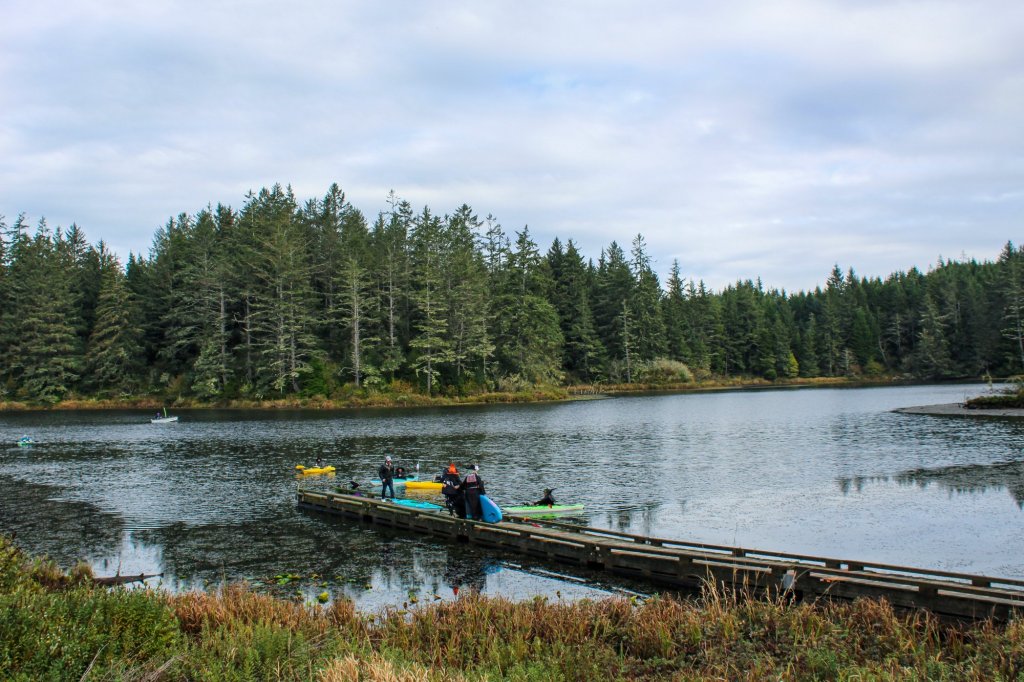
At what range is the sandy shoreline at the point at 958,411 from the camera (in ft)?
181

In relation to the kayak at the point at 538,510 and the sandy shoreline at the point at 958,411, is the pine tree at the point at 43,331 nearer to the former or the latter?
the kayak at the point at 538,510

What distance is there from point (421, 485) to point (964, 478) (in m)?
24.0

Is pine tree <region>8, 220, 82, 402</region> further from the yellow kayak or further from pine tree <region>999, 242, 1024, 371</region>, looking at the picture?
pine tree <region>999, 242, 1024, 371</region>

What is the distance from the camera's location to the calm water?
64.6 ft

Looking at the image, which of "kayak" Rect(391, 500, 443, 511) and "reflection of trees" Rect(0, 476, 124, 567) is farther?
"kayak" Rect(391, 500, 443, 511)

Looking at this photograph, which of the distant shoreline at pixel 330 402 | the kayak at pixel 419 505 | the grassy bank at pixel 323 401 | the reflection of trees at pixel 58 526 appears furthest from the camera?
the grassy bank at pixel 323 401

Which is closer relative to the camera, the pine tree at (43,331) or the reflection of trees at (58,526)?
the reflection of trees at (58,526)

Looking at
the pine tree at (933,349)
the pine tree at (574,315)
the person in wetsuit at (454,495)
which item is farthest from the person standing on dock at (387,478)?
the pine tree at (933,349)

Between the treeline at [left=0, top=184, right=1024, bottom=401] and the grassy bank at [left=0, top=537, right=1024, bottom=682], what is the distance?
73.4 m

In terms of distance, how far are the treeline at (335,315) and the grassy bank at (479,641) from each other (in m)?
73.4

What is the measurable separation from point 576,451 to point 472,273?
51848 mm

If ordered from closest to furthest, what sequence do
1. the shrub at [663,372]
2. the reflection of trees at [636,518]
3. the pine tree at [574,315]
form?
the reflection of trees at [636,518] → the pine tree at [574,315] → the shrub at [663,372]

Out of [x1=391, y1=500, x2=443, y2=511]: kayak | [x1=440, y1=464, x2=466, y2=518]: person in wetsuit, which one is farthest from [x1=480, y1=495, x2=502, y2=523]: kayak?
[x1=391, y1=500, x2=443, y2=511]: kayak

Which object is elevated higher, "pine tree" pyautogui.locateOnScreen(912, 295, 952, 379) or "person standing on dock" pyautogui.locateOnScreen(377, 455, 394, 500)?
"pine tree" pyautogui.locateOnScreen(912, 295, 952, 379)
